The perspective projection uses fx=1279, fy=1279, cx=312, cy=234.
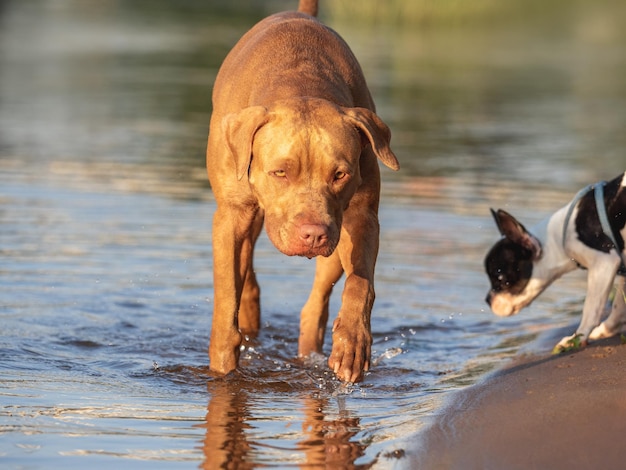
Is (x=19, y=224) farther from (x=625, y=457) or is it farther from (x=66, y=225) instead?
(x=625, y=457)

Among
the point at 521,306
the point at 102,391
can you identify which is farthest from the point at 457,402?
the point at 521,306

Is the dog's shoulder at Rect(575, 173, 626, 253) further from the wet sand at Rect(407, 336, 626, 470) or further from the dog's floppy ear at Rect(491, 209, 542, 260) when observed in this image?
the wet sand at Rect(407, 336, 626, 470)

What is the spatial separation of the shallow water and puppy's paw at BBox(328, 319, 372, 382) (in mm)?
194

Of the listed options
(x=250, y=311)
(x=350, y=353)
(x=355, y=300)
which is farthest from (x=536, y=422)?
(x=250, y=311)

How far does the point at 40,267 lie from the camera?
8914 millimetres

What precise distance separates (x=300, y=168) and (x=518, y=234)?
2.99 meters

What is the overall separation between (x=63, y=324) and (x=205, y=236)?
96.8 inches

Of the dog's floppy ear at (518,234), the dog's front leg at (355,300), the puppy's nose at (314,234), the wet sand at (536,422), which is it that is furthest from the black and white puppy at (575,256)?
the puppy's nose at (314,234)

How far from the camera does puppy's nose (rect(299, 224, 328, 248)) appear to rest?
5539 millimetres

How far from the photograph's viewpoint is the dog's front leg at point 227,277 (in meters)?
6.46

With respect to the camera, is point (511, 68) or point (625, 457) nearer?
point (625, 457)

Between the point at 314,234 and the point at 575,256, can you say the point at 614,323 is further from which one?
the point at 314,234

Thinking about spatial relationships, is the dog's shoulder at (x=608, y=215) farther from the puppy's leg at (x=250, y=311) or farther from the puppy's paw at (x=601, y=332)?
the puppy's leg at (x=250, y=311)

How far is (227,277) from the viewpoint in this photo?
6.59 meters
